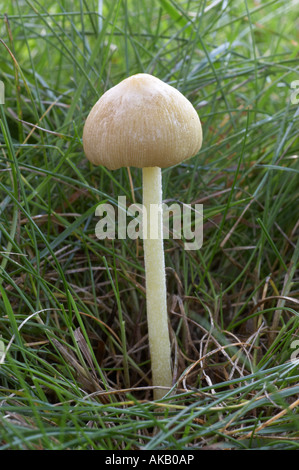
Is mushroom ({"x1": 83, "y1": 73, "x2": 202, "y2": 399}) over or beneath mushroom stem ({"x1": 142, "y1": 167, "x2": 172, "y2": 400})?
over

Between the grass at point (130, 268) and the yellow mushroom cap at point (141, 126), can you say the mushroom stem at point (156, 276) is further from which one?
the yellow mushroom cap at point (141, 126)

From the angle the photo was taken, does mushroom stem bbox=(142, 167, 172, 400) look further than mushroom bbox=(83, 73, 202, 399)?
Yes

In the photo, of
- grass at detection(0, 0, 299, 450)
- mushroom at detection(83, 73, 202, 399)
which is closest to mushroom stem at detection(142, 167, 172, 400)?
grass at detection(0, 0, 299, 450)

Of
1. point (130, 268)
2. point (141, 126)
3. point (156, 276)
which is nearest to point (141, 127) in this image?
point (141, 126)

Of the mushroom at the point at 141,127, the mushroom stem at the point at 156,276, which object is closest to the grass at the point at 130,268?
the mushroom stem at the point at 156,276

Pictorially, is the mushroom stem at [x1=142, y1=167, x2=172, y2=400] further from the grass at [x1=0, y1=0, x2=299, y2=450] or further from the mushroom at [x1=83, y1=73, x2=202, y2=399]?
the mushroom at [x1=83, y1=73, x2=202, y2=399]

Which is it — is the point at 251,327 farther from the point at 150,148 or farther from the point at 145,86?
the point at 145,86
